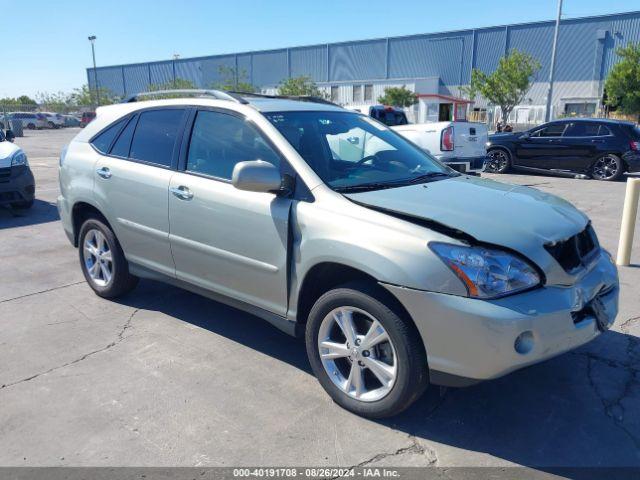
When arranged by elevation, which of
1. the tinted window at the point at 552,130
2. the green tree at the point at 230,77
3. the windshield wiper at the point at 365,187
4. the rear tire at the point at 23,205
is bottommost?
the rear tire at the point at 23,205

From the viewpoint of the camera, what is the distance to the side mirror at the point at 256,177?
321 centimetres

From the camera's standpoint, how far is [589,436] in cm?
294

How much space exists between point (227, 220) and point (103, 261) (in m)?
1.91

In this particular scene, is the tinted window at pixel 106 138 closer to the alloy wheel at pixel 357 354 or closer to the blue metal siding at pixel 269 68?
the alloy wheel at pixel 357 354

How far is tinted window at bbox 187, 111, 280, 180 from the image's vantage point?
3.66 metres

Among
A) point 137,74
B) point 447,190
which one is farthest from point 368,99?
point 447,190

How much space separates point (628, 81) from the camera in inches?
1242

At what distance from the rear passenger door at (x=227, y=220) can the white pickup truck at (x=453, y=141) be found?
26.8 ft

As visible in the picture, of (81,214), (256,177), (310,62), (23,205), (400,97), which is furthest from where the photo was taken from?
(310,62)

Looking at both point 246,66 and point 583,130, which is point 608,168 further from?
point 246,66

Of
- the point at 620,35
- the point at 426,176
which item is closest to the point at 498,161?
the point at 426,176

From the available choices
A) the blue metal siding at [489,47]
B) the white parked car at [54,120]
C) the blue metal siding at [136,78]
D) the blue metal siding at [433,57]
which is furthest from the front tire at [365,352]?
the blue metal siding at [136,78]

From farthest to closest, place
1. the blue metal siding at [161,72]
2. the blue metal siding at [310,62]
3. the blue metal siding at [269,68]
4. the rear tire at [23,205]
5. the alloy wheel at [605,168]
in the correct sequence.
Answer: the blue metal siding at [161,72] → the blue metal siding at [269,68] → the blue metal siding at [310,62] → the alloy wheel at [605,168] → the rear tire at [23,205]

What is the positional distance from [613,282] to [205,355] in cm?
277
